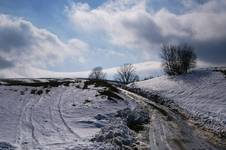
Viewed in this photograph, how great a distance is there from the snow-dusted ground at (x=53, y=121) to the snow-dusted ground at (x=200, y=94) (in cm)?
751

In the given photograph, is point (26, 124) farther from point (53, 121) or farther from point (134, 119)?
point (134, 119)

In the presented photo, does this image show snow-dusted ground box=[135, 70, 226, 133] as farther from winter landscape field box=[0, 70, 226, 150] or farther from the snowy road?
the snowy road

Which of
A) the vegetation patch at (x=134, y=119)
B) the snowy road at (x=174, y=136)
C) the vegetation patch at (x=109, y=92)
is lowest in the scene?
the snowy road at (x=174, y=136)

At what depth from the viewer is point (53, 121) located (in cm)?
2162

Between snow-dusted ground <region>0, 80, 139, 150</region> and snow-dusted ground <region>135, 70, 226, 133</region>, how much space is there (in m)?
7.51

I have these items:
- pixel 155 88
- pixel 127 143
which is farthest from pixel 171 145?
pixel 155 88

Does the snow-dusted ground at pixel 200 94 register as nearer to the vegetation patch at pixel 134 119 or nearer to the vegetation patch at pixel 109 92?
the vegetation patch at pixel 134 119

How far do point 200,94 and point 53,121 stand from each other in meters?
24.1

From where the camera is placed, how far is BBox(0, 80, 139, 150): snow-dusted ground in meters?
15.4

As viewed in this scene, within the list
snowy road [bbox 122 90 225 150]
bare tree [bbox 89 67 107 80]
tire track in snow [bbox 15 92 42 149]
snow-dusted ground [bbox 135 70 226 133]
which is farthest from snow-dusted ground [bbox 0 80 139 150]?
bare tree [bbox 89 67 107 80]

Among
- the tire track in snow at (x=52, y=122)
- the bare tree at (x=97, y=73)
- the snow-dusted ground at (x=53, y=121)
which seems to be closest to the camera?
the snow-dusted ground at (x=53, y=121)

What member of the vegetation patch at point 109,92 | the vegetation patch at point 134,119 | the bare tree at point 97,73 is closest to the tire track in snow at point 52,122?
the vegetation patch at point 134,119

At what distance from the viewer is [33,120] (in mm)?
21547

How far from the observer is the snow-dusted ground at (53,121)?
50.6 feet
